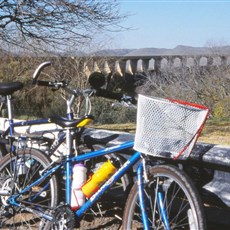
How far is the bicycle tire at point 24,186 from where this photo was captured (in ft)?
14.2

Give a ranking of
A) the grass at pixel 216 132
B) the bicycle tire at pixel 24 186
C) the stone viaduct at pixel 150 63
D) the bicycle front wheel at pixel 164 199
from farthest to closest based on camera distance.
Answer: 1. the stone viaduct at pixel 150 63
2. the grass at pixel 216 132
3. the bicycle tire at pixel 24 186
4. the bicycle front wheel at pixel 164 199

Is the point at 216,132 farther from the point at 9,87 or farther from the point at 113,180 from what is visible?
the point at 113,180

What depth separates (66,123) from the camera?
13.2ft

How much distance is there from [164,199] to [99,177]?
589mm

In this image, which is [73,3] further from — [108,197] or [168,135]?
[168,135]

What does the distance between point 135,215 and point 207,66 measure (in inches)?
623

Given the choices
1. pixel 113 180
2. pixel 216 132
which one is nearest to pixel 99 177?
pixel 113 180

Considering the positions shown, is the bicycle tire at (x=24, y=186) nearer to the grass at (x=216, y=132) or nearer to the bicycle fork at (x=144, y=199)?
the bicycle fork at (x=144, y=199)

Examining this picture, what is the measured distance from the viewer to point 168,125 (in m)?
3.23

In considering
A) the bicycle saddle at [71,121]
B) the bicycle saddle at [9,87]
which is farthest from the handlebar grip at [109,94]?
the bicycle saddle at [9,87]

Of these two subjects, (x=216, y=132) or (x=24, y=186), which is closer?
(x=24, y=186)

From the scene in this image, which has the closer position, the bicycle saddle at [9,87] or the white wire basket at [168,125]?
the white wire basket at [168,125]

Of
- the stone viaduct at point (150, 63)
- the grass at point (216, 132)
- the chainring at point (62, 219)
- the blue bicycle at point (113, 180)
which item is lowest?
the grass at point (216, 132)

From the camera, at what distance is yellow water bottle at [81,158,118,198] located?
3.76 m
